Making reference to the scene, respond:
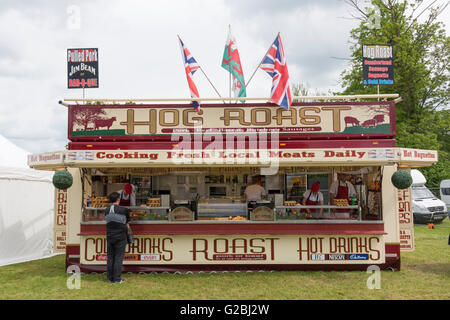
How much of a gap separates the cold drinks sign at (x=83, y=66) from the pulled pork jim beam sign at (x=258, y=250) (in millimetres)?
3915

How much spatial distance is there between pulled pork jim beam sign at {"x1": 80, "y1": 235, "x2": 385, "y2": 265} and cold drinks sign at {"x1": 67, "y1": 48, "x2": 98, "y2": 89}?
12.8 feet

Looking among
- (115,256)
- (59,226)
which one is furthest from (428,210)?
(59,226)

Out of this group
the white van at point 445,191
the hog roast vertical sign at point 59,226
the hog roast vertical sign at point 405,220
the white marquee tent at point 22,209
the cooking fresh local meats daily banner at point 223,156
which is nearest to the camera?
the cooking fresh local meats daily banner at point 223,156

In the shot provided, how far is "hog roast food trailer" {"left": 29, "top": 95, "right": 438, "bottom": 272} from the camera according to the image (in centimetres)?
700

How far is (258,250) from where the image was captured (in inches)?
283

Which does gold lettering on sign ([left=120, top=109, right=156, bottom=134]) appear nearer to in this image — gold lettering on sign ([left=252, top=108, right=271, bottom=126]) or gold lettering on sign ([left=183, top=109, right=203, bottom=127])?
gold lettering on sign ([left=183, top=109, right=203, bottom=127])

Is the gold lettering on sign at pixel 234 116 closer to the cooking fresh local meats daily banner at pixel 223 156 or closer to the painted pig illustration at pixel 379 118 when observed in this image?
the cooking fresh local meats daily banner at pixel 223 156

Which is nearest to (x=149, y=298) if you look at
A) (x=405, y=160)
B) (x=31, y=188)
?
(x=405, y=160)

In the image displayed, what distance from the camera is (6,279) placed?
703 cm

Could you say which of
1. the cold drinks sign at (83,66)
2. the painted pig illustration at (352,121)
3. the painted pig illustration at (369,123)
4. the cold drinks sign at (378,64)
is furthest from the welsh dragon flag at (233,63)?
the cold drinks sign at (83,66)

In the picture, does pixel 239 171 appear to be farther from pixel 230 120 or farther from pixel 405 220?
pixel 405 220

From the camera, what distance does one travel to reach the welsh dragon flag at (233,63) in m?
8.62
